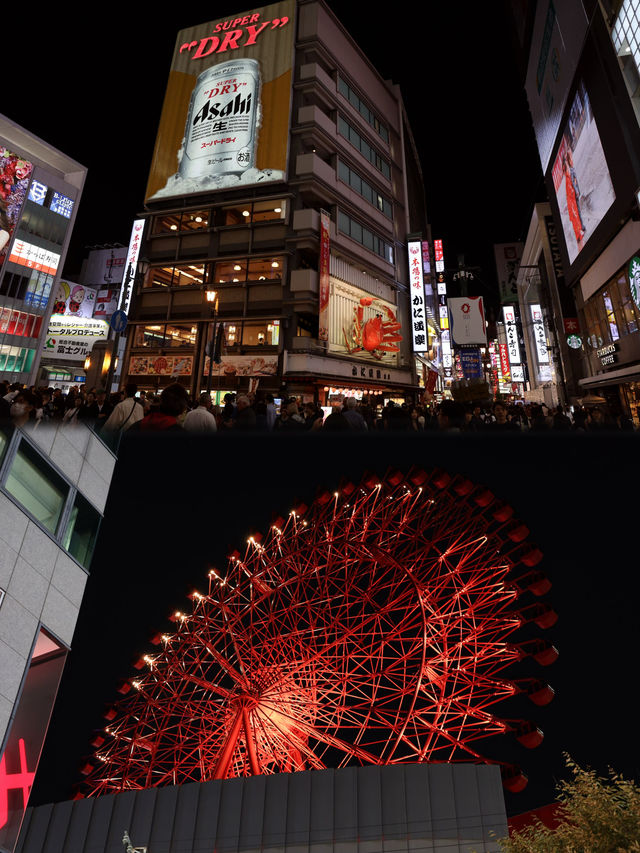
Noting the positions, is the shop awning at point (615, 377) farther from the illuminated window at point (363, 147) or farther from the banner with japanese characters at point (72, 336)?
the banner with japanese characters at point (72, 336)

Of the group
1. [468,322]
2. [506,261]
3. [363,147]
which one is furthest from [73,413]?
[506,261]

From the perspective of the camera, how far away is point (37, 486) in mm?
9727

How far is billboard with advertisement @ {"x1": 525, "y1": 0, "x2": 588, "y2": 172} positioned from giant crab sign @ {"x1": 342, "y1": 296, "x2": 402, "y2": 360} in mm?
14916

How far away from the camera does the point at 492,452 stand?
1055cm

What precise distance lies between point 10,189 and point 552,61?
45927 millimetres

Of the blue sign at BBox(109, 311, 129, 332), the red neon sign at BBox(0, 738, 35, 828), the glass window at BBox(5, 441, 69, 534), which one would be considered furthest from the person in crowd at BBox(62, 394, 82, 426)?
the red neon sign at BBox(0, 738, 35, 828)

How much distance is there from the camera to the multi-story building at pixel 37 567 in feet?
29.8

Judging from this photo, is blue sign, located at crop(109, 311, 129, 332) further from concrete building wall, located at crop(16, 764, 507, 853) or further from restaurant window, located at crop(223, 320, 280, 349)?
restaurant window, located at crop(223, 320, 280, 349)

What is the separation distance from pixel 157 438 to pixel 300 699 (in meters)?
6.87

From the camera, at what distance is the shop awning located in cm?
2219

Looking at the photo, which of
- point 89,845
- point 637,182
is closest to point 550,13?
point 637,182

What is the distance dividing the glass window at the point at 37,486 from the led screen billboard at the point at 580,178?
25028mm

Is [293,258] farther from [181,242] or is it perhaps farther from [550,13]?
[550,13]

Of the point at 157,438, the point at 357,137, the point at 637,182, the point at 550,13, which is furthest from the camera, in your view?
the point at 357,137
